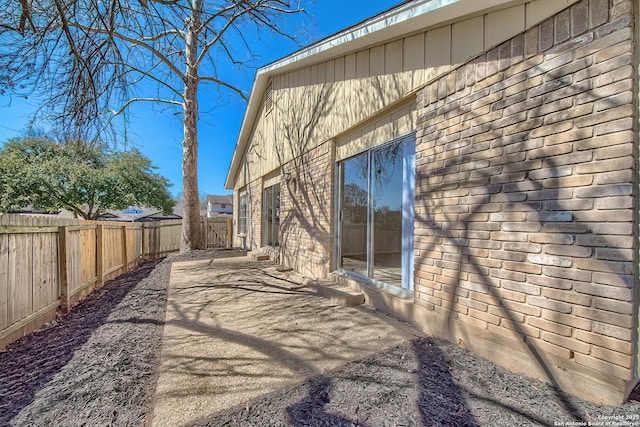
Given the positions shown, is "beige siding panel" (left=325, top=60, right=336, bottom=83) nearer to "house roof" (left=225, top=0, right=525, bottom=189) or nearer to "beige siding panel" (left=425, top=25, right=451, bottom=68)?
"house roof" (left=225, top=0, right=525, bottom=189)

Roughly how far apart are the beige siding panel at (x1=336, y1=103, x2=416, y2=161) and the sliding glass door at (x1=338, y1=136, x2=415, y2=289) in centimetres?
11

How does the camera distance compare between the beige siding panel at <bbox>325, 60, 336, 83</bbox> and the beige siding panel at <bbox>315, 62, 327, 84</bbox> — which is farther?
the beige siding panel at <bbox>315, 62, 327, 84</bbox>

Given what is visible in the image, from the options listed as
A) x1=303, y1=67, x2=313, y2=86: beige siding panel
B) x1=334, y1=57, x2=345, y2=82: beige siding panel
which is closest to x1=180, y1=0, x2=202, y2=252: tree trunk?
x1=303, y1=67, x2=313, y2=86: beige siding panel

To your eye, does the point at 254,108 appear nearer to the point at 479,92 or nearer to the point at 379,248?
the point at 379,248

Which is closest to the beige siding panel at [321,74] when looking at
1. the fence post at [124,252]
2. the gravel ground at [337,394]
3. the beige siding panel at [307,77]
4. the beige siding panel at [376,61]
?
the beige siding panel at [307,77]

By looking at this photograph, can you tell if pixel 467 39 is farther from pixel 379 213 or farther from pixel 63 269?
pixel 63 269

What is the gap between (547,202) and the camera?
84.4 inches

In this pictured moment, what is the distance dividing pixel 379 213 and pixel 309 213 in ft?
6.81

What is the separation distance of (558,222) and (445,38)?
87.5 inches

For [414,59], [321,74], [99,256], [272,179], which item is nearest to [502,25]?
[414,59]

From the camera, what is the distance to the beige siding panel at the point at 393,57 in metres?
3.72

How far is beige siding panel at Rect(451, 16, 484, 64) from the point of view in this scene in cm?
276

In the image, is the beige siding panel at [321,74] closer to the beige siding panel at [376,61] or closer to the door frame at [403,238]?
the beige siding panel at [376,61]

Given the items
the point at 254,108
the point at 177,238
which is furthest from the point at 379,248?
the point at 177,238
